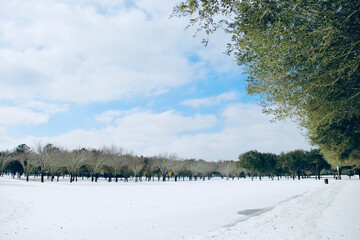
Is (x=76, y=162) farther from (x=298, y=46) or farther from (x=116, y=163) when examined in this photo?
(x=298, y=46)

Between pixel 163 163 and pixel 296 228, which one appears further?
pixel 163 163

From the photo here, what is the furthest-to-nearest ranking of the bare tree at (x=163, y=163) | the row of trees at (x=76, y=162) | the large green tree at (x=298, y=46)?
the bare tree at (x=163, y=163), the row of trees at (x=76, y=162), the large green tree at (x=298, y=46)

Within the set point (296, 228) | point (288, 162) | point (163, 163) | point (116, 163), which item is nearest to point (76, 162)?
point (116, 163)

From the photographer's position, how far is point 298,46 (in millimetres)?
7672

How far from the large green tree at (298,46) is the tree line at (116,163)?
60.1m

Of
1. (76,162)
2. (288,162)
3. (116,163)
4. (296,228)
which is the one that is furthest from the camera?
(288,162)

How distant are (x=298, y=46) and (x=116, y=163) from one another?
7126cm

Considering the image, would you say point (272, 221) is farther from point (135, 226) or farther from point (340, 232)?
point (135, 226)

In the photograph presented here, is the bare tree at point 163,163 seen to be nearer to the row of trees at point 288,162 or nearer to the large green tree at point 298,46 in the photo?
the row of trees at point 288,162

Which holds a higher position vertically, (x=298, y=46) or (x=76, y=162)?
(x=298, y=46)

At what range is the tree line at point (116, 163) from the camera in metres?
63.9

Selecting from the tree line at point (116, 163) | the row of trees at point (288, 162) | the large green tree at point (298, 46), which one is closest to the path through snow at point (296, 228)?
the large green tree at point (298, 46)

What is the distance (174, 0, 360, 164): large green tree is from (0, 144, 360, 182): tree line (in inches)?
2364

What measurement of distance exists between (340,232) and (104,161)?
6974cm
